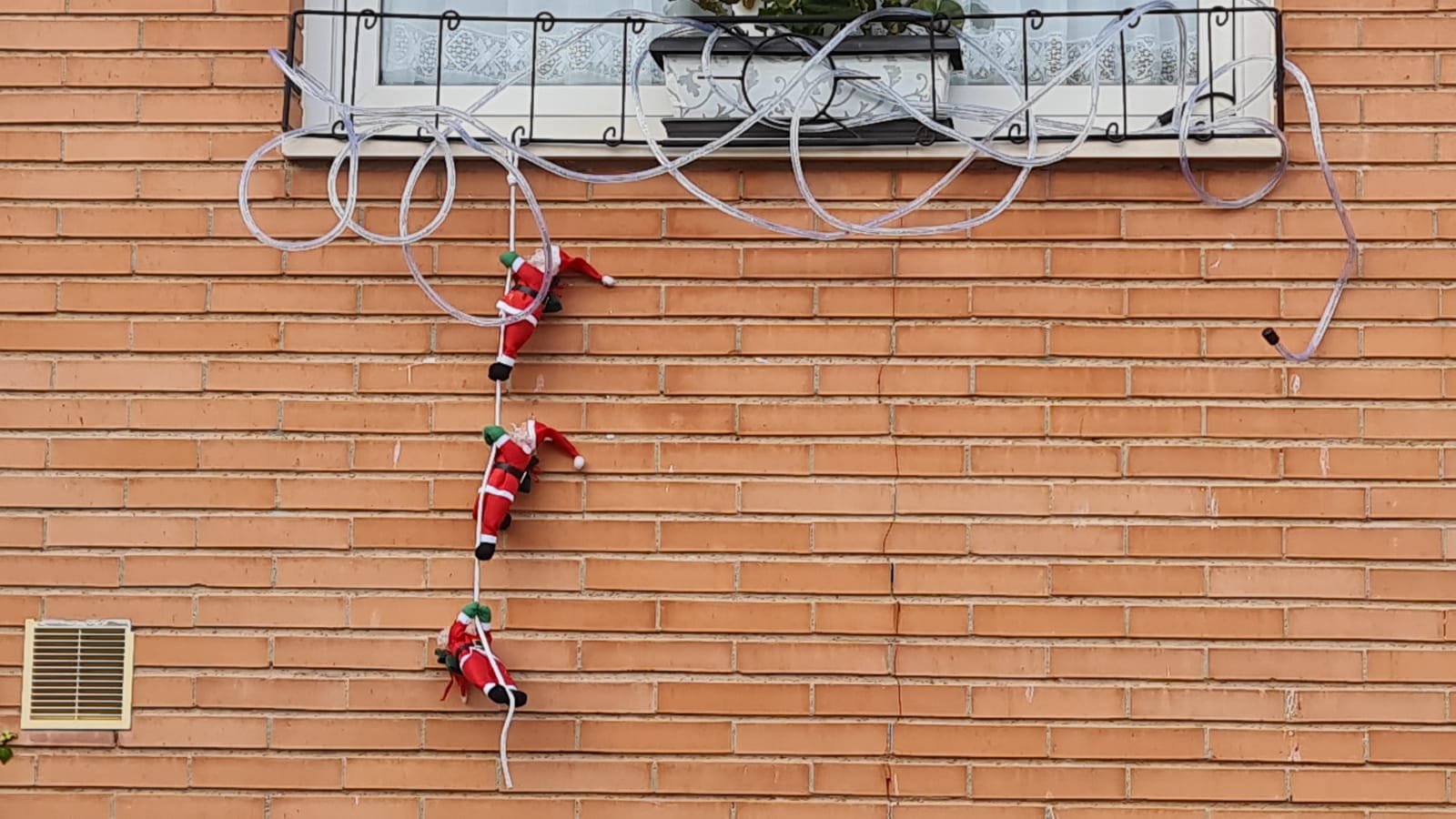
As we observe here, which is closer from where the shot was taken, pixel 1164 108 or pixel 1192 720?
pixel 1192 720

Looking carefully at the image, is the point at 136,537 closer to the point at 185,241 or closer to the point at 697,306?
the point at 185,241

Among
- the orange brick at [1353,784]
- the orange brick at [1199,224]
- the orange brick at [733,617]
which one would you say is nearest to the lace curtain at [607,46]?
the orange brick at [1199,224]

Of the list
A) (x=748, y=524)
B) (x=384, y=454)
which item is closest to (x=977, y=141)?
(x=748, y=524)

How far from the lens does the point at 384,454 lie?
10.4 feet

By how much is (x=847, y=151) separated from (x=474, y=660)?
128 cm

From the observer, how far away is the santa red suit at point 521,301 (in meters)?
3.10

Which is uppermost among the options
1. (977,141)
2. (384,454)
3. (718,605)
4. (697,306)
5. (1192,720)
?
(977,141)

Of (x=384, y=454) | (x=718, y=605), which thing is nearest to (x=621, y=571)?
(x=718, y=605)

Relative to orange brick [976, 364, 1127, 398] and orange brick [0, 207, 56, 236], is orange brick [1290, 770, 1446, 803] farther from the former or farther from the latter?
orange brick [0, 207, 56, 236]

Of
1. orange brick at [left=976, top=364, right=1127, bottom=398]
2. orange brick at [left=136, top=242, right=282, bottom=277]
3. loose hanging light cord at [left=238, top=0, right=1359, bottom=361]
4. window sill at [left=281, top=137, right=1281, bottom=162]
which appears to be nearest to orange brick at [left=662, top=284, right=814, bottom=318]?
loose hanging light cord at [left=238, top=0, right=1359, bottom=361]

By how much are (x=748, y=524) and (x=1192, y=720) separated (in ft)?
3.20

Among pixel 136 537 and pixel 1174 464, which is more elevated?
pixel 1174 464

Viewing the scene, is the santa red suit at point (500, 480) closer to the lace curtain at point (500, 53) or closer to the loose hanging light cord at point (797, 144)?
the loose hanging light cord at point (797, 144)

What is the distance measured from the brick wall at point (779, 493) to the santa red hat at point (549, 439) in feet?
0.11
